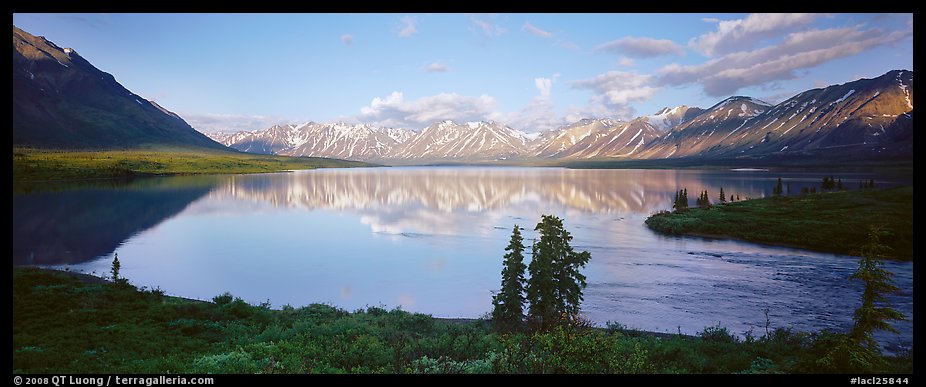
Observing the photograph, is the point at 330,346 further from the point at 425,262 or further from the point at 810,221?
the point at 810,221

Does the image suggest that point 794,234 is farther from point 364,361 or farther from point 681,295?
point 364,361

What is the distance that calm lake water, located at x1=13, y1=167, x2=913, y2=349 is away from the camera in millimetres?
32403

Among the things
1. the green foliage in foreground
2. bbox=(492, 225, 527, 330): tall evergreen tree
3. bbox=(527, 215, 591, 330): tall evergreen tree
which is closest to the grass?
bbox=(527, 215, 591, 330): tall evergreen tree

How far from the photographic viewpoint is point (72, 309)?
895 inches

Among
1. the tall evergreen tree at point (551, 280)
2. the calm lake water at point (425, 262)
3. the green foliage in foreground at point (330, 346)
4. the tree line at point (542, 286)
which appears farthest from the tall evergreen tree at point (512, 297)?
the calm lake water at point (425, 262)

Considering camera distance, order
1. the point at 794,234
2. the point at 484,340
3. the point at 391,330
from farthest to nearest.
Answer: the point at 794,234 < the point at 391,330 < the point at 484,340

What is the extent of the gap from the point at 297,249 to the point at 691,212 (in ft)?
201

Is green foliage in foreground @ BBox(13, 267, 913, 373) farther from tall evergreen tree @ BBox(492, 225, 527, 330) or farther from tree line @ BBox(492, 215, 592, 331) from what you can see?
tree line @ BBox(492, 215, 592, 331)

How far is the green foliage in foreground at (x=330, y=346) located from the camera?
48.0ft

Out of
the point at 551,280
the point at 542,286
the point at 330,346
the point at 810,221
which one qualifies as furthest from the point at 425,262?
the point at 810,221

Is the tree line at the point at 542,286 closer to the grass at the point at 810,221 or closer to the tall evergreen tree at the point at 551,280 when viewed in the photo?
the tall evergreen tree at the point at 551,280

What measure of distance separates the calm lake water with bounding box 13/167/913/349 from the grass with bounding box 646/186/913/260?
438cm

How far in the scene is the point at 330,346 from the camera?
18.0 meters
